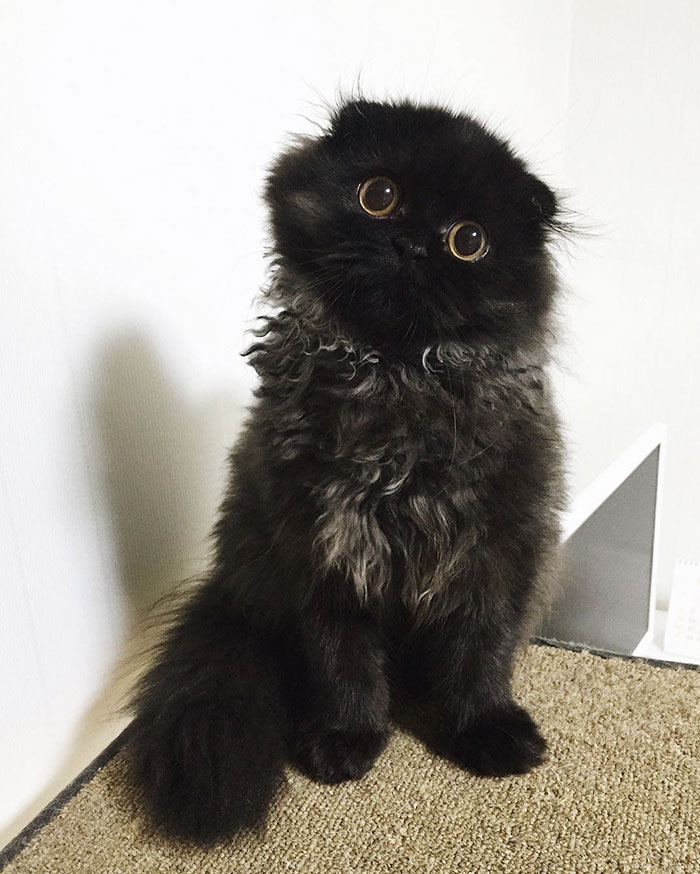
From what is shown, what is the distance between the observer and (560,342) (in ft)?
2.93

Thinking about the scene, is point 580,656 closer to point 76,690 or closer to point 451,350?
point 451,350

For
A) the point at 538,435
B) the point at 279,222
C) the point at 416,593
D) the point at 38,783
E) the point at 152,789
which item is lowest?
the point at 38,783

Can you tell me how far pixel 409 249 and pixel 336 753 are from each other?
51 cm

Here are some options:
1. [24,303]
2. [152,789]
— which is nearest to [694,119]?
[24,303]

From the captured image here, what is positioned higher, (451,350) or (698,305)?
(451,350)

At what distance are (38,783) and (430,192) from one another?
77 centimetres

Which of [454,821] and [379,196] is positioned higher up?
[379,196]

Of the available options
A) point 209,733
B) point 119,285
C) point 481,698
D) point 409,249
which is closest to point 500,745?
point 481,698

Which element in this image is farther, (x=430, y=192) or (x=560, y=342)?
(x=560, y=342)

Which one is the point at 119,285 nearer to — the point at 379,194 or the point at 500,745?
the point at 379,194

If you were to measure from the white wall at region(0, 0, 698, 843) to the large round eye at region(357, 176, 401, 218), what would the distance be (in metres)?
0.33

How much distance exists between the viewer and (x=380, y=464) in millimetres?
796

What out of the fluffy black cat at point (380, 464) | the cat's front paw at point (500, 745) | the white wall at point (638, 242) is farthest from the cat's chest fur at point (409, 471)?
the white wall at point (638, 242)

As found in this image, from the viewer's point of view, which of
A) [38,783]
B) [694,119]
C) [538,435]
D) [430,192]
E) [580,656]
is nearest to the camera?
[430,192]
